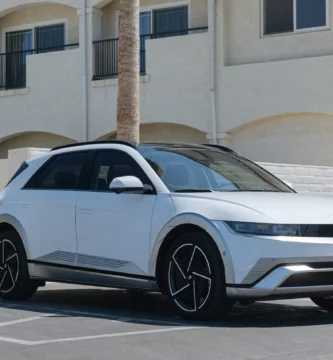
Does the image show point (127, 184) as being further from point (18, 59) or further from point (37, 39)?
point (18, 59)

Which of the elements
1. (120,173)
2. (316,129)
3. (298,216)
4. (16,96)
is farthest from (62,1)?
(298,216)

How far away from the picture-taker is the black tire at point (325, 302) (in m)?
9.49

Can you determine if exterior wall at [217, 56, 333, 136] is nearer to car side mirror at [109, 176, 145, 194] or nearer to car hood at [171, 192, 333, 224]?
car hood at [171, 192, 333, 224]

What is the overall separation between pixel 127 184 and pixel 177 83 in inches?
517

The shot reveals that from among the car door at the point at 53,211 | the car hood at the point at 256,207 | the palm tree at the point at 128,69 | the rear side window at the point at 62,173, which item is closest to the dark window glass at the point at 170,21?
the palm tree at the point at 128,69

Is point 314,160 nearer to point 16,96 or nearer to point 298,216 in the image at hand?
point 16,96

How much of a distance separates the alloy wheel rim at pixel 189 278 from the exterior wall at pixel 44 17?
16461 mm

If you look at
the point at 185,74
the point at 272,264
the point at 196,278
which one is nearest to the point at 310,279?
the point at 272,264

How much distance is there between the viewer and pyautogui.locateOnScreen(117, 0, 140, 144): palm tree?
17.1 m

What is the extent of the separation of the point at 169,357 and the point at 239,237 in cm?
172

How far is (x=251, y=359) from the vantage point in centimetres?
665

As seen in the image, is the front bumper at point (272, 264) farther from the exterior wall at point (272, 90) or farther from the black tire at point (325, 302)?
the exterior wall at point (272, 90)

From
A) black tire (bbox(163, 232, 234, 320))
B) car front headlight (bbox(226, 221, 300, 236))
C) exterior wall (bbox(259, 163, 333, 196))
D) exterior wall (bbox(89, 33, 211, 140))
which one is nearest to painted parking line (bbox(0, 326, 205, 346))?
black tire (bbox(163, 232, 234, 320))

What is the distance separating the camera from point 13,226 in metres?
10.4
